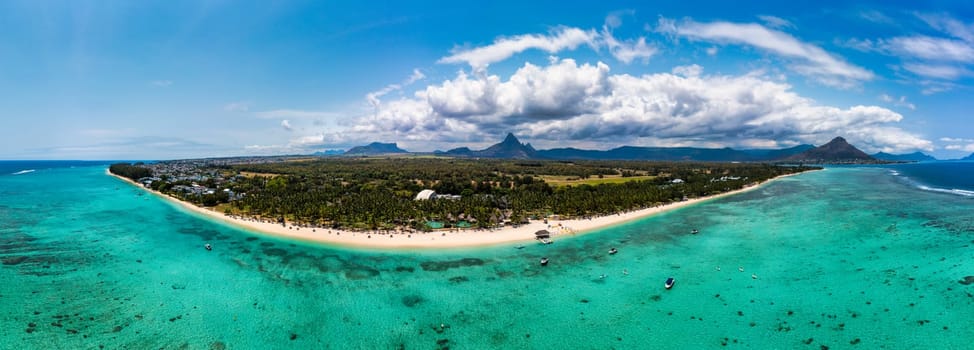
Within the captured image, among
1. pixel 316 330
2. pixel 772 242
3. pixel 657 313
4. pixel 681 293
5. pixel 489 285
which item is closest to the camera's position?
pixel 316 330

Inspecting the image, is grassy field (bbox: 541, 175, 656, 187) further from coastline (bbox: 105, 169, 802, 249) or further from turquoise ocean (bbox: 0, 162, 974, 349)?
turquoise ocean (bbox: 0, 162, 974, 349)

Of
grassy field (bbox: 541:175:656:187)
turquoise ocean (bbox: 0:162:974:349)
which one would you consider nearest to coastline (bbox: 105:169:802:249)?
turquoise ocean (bbox: 0:162:974:349)

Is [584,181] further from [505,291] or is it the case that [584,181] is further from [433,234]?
[505,291]

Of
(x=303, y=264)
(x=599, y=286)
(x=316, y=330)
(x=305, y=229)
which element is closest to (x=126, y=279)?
(x=303, y=264)

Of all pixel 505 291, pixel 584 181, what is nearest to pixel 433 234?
pixel 505 291

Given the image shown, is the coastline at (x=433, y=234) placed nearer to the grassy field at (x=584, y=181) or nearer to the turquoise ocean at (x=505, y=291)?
the turquoise ocean at (x=505, y=291)

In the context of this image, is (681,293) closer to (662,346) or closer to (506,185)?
(662,346)

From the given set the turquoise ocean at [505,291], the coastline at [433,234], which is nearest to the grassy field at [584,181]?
the coastline at [433,234]

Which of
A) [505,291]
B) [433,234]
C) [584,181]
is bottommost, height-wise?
[505,291]
